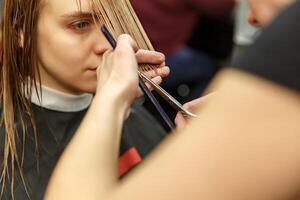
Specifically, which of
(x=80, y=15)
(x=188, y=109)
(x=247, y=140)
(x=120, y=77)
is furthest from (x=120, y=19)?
(x=247, y=140)

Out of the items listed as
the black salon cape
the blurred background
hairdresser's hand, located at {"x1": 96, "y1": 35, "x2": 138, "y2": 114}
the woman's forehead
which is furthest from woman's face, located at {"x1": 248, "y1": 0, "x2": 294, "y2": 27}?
the blurred background

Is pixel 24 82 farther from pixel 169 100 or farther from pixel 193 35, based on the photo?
pixel 193 35

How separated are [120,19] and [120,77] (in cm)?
35

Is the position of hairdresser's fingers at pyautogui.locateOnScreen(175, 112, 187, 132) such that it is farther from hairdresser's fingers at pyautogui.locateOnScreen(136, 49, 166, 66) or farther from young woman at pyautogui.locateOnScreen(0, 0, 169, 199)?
young woman at pyautogui.locateOnScreen(0, 0, 169, 199)

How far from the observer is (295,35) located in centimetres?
65

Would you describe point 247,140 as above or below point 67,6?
below

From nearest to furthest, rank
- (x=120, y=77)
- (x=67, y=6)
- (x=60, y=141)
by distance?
1. (x=120, y=77)
2. (x=67, y=6)
3. (x=60, y=141)

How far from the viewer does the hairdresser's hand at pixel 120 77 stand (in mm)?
886

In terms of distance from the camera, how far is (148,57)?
1152mm

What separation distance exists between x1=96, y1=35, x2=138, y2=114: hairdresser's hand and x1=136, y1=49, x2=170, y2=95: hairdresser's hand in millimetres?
130

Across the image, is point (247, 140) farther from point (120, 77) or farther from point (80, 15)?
point (80, 15)

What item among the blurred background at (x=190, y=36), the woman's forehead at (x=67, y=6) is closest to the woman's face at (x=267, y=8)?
the woman's forehead at (x=67, y=6)

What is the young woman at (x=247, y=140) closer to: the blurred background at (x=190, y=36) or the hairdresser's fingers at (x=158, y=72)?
the hairdresser's fingers at (x=158, y=72)

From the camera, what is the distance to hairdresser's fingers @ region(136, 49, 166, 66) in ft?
3.70
